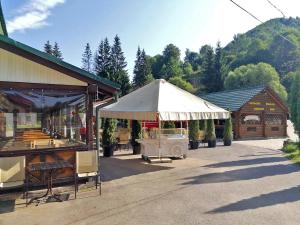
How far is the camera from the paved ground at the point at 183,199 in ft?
19.6

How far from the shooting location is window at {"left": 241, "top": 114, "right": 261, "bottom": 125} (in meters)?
25.4

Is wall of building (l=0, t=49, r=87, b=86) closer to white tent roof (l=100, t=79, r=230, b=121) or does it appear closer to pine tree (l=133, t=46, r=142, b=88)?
white tent roof (l=100, t=79, r=230, b=121)

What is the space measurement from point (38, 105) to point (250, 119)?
2083 centimetres

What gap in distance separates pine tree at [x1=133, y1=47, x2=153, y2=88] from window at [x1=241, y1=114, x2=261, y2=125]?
3771 cm

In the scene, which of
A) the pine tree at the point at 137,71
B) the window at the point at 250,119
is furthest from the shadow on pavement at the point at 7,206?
the pine tree at the point at 137,71

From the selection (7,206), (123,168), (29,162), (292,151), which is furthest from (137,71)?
(7,206)

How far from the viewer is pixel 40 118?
9.53 metres

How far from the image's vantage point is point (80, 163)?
8266 mm

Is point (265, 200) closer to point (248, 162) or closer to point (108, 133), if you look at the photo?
point (248, 162)

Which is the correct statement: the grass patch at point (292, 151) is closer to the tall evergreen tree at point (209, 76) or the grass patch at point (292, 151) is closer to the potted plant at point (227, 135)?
the potted plant at point (227, 135)

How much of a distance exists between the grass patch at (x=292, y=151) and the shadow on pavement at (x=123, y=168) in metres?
6.06

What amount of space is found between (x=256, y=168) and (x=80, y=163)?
21.3 feet

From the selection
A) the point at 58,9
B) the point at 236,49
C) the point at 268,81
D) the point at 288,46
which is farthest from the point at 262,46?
the point at 58,9

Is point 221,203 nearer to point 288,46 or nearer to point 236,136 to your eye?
point 236,136
